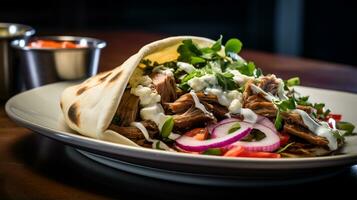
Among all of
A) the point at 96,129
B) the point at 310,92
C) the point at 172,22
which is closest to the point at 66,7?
the point at 172,22

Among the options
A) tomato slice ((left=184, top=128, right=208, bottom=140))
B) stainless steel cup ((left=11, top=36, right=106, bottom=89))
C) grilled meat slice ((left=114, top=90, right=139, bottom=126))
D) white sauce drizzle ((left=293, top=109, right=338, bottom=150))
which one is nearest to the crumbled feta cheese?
grilled meat slice ((left=114, top=90, right=139, bottom=126))

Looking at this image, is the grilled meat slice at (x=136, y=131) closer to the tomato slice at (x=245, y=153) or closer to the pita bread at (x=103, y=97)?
the pita bread at (x=103, y=97)

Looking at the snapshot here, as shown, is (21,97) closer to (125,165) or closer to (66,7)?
(125,165)

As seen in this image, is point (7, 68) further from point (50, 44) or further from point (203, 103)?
point (203, 103)

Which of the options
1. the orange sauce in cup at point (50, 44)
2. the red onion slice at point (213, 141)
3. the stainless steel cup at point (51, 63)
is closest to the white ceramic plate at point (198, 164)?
the red onion slice at point (213, 141)

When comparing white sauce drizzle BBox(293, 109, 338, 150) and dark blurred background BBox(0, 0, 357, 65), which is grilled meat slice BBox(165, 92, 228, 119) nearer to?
white sauce drizzle BBox(293, 109, 338, 150)

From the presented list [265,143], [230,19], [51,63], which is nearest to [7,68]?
[51,63]
